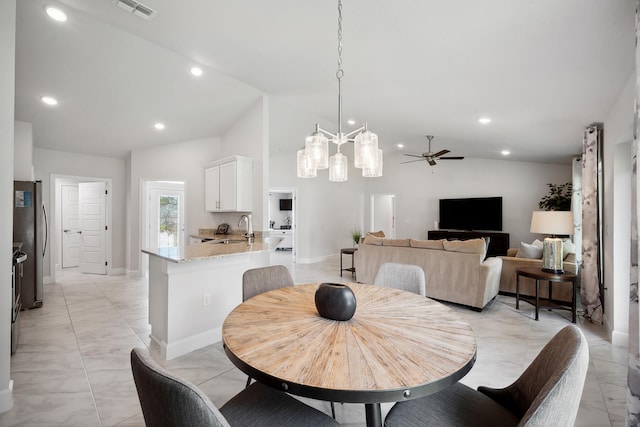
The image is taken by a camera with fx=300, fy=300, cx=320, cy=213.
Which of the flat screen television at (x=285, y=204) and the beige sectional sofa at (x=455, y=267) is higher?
the flat screen television at (x=285, y=204)

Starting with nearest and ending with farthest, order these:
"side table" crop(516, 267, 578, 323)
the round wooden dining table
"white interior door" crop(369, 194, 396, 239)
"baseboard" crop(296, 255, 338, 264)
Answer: the round wooden dining table < "side table" crop(516, 267, 578, 323) < "baseboard" crop(296, 255, 338, 264) < "white interior door" crop(369, 194, 396, 239)

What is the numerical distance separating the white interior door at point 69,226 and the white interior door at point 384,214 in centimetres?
738

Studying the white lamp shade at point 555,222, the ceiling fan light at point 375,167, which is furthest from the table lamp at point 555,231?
the ceiling fan light at point 375,167

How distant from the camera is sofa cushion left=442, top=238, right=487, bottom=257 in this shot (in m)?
3.76

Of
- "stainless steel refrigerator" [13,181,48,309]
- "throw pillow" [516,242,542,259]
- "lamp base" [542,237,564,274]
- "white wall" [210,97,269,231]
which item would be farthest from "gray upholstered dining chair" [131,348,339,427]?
"throw pillow" [516,242,542,259]

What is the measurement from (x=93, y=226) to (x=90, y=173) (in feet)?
3.46

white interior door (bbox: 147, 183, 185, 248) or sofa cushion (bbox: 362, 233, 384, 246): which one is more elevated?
white interior door (bbox: 147, 183, 185, 248)

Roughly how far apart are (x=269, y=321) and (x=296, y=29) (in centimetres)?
228

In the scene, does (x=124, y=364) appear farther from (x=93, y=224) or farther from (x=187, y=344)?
(x=93, y=224)

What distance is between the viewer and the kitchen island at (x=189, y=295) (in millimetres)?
2527

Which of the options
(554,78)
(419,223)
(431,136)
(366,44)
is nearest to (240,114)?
(366,44)

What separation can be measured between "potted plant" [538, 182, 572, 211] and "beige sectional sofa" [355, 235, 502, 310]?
3.08m

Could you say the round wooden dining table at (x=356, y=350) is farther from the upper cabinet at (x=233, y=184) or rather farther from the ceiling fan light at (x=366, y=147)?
the upper cabinet at (x=233, y=184)

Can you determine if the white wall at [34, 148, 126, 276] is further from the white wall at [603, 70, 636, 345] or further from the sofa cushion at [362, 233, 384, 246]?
the white wall at [603, 70, 636, 345]
